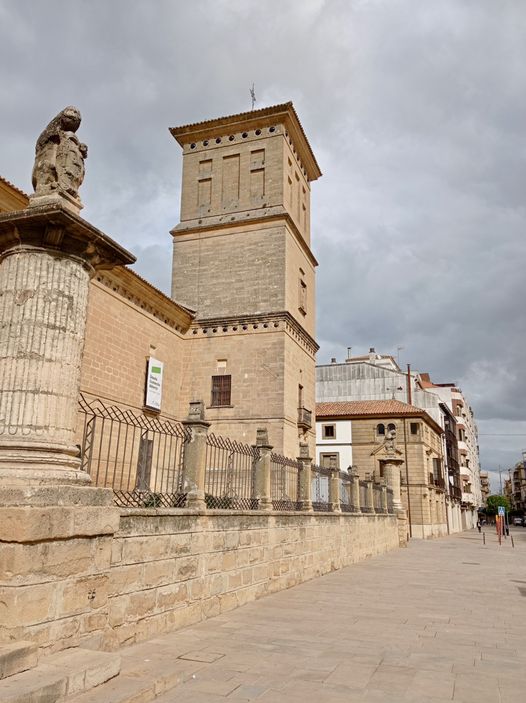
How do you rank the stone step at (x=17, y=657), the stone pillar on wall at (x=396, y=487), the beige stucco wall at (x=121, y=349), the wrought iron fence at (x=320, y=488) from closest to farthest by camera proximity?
the stone step at (x=17, y=657), the wrought iron fence at (x=320, y=488), the beige stucco wall at (x=121, y=349), the stone pillar on wall at (x=396, y=487)

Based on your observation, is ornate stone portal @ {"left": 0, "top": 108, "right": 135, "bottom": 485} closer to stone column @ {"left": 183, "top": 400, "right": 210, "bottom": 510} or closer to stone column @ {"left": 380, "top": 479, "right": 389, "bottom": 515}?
stone column @ {"left": 183, "top": 400, "right": 210, "bottom": 510}

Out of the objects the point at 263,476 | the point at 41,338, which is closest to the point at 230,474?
the point at 263,476

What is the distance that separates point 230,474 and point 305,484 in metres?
3.43

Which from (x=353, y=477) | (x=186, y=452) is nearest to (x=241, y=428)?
(x=353, y=477)

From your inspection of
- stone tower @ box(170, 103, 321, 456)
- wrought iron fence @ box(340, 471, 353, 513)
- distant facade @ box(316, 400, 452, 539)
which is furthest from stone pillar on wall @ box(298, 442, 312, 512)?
distant facade @ box(316, 400, 452, 539)

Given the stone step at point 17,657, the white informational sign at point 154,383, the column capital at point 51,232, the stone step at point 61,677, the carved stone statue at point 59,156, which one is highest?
the white informational sign at point 154,383

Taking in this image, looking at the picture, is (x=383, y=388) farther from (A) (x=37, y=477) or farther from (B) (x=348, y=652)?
(A) (x=37, y=477)

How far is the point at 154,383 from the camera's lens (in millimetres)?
19359

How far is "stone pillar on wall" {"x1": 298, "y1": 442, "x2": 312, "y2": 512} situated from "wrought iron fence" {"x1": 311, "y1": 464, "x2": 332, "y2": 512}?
2.44 feet

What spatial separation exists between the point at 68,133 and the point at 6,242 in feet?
3.77

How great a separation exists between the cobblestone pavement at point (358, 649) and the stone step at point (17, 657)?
100cm

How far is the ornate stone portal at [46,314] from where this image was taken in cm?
456

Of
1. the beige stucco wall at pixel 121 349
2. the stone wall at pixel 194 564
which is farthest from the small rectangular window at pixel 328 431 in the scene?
the stone wall at pixel 194 564

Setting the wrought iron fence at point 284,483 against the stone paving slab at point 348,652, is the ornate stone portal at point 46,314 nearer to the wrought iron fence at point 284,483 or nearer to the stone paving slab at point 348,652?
the stone paving slab at point 348,652
